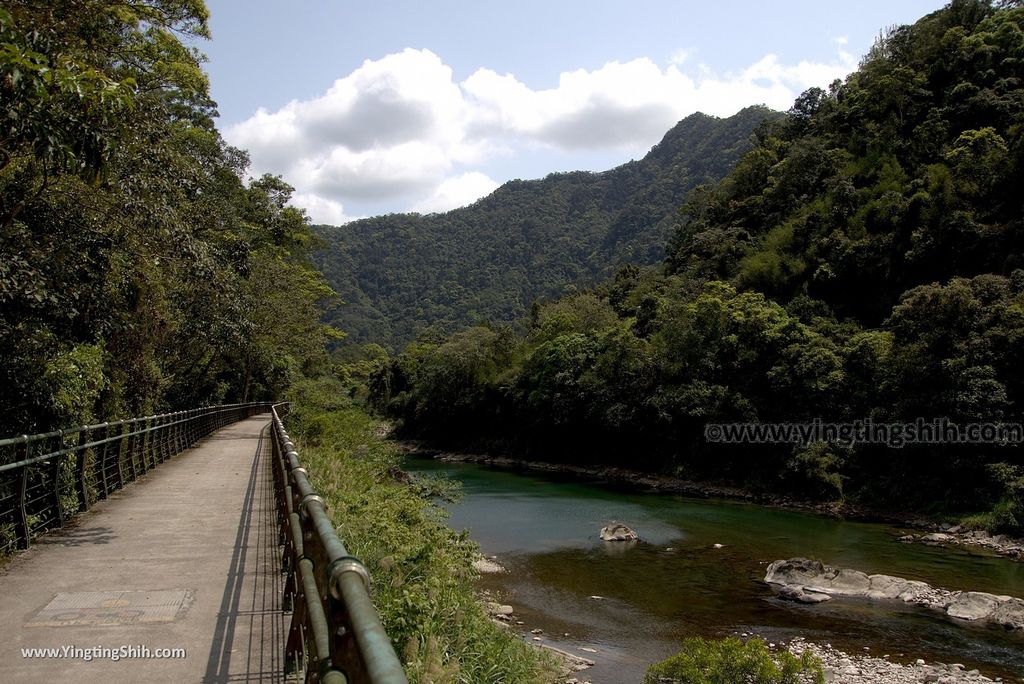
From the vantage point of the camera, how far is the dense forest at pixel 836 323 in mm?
28375

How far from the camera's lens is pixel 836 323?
3922 cm

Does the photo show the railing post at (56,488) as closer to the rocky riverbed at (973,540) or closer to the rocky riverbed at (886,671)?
the rocky riverbed at (886,671)

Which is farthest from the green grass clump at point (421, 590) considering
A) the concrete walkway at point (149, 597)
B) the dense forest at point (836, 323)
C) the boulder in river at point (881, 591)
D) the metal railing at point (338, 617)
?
the dense forest at point (836, 323)

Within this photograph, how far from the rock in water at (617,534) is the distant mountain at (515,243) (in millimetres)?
83309

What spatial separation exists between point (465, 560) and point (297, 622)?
8.99 m

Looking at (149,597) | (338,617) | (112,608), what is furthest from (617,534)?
(338,617)

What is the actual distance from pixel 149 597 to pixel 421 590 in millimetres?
2659

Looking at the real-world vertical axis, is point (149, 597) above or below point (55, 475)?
below

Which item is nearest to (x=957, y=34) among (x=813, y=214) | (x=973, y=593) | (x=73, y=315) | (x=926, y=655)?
(x=813, y=214)

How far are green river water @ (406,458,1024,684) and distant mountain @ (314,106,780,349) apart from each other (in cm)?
7989

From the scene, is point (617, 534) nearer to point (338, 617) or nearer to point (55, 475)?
point (55, 475)

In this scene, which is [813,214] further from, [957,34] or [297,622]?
[297,622]

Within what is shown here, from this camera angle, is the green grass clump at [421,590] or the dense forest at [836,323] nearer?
the green grass clump at [421,590]

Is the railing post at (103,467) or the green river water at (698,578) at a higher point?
the railing post at (103,467)
